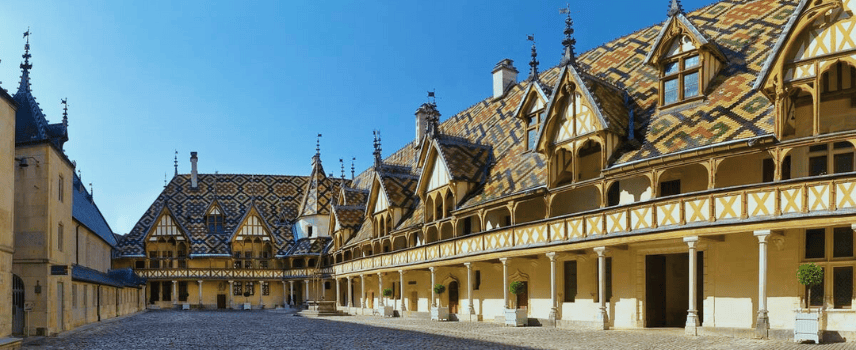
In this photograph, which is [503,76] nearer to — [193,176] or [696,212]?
[696,212]

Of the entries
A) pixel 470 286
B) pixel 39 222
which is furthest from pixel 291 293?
pixel 39 222

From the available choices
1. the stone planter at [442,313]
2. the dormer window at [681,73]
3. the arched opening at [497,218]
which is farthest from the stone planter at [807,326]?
the stone planter at [442,313]

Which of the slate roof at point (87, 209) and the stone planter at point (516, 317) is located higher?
the slate roof at point (87, 209)

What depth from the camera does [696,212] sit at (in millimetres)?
18781

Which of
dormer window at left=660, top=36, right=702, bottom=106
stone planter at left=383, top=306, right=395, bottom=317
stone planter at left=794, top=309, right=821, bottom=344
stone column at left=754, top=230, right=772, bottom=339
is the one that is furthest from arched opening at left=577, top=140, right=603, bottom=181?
stone planter at left=383, top=306, right=395, bottom=317

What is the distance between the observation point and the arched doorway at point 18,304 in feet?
77.0

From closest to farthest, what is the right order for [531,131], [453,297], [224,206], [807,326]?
[807,326]
[531,131]
[453,297]
[224,206]

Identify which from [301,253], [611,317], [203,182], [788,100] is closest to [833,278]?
[788,100]

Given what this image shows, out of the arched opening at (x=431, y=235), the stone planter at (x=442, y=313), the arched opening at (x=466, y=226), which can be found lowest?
the stone planter at (x=442, y=313)

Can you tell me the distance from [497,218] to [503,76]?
11401mm

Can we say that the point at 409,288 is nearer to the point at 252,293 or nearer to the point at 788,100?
the point at 788,100

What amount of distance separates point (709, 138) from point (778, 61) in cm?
251

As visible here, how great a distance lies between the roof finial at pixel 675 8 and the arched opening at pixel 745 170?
A: 5.05 meters

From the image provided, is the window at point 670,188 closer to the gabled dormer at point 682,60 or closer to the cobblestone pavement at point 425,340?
the gabled dormer at point 682,60
